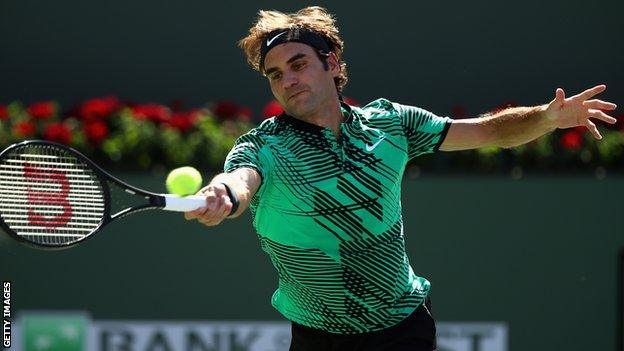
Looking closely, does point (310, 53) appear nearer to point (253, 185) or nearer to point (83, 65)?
point (253, 185)

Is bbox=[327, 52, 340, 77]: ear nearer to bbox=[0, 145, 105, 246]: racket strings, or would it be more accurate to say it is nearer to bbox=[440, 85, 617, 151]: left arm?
bbox=[440, 85, 617, 151]: left arm

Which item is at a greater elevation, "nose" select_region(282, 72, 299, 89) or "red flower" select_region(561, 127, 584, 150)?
"red flower" select_region(561, 127, 584, 150)

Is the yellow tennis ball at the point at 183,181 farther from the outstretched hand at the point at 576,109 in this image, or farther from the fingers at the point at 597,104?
the fingers at the point at 597,104

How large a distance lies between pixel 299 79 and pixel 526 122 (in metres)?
0.93

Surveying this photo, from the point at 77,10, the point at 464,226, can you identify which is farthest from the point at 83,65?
the point at 464,226

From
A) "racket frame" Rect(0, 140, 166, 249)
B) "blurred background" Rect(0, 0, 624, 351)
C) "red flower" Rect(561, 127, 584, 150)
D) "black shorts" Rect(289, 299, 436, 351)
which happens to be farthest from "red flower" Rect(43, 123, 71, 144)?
"racket frame" Rect(0, 140, 166, 249)

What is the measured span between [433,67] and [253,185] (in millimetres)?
5024

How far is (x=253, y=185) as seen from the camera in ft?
12.1

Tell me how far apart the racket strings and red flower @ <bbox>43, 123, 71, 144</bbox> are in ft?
10.5

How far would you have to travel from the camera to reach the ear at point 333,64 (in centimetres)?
429

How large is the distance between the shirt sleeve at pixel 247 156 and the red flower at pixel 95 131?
3251 mm

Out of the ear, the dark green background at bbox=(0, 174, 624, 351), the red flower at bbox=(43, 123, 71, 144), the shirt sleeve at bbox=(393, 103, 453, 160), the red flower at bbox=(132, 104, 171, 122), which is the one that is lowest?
the dark green background at bbox=(0, 174, 624, 351)

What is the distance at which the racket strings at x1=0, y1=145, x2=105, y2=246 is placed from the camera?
361 cm

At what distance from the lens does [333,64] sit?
4.32 metres
